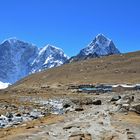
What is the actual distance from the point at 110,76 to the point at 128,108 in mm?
147096

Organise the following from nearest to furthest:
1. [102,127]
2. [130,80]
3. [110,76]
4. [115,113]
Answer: [102,127] → [115,113] → [130,80] → [110,76]

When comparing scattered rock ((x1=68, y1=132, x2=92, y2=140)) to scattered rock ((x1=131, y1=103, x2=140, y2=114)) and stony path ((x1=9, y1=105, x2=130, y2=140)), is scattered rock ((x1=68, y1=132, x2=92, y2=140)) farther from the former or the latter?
scattered rock ((x1=131, y1=103, x2=140, y2=114))

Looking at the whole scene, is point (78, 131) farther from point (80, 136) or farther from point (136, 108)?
point (136, 108)

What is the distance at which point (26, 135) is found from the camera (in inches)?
1074

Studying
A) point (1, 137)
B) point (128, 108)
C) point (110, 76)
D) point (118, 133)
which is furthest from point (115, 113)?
point (110, 76)

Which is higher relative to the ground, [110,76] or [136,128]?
[110,76]

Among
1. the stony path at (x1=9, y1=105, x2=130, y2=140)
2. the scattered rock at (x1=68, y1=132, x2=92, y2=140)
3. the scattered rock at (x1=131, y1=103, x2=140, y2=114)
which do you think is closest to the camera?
the scattered rock at (x1=68, y1=132, x2=92, y2=140)

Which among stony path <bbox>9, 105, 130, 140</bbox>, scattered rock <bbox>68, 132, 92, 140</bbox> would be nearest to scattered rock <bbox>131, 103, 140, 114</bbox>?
stony path <bbox>9, 105, 130, 140</bbox>

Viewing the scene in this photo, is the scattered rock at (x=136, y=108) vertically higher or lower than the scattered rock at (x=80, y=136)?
higher

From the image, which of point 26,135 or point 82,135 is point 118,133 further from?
point 26,135

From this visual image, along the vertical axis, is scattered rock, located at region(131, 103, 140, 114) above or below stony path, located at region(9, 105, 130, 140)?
above

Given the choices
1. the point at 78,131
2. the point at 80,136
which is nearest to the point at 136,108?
the point at 78,131

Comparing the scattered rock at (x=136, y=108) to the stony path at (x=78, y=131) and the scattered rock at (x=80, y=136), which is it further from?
the scattered rock at (x=80, y=136)

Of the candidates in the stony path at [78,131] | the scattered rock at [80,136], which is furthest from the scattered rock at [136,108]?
the scattered rock at [80,136]
